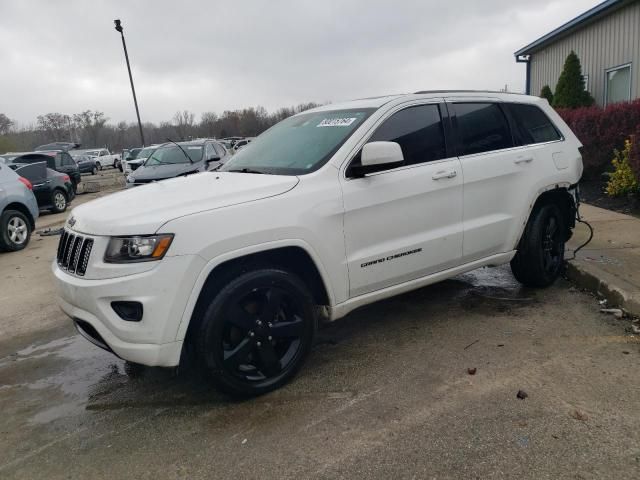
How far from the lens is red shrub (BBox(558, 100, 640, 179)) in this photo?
8.75 meters

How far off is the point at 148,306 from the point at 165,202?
2.17ft

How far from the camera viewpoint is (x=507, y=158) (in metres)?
4.45

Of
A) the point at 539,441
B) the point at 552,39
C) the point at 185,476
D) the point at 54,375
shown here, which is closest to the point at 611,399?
the point at 539,441

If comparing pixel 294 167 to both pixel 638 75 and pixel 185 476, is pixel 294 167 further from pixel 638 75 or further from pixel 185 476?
pixel 638 75

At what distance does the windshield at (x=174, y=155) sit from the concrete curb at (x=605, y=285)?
8.46 metres

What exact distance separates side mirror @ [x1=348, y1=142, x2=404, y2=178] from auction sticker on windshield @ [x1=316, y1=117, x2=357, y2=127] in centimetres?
44

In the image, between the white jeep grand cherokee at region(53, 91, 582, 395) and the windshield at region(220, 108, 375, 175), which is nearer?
the white jeep grand cherokee at region(53, 91, 582, 395)

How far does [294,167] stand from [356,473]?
200cm

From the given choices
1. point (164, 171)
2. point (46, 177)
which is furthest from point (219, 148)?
point (46, 177)

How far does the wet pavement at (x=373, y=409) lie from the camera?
264 centimetres

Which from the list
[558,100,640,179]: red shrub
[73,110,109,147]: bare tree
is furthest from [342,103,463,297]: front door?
[73,110,109,147]: bare tree

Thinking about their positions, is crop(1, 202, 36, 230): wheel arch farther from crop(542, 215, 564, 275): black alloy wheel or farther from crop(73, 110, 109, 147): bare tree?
crop(73, 110, 109, 147): bare tree

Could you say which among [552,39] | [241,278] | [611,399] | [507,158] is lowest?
[611,399]

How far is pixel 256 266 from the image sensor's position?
10.6ft
